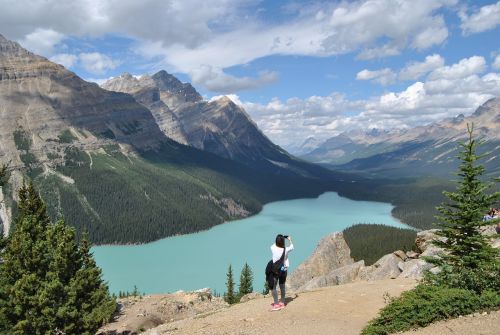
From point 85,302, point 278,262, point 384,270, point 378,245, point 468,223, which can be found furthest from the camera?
point 378,245

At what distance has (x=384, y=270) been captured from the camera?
152 feet

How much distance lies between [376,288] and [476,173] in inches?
383

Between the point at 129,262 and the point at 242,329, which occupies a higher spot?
the point at 242,329

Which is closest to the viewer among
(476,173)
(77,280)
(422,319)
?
(422,319)

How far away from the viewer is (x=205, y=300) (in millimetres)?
56656

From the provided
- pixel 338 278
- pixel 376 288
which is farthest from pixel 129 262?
pixel 376 288

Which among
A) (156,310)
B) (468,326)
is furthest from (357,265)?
(468,326)

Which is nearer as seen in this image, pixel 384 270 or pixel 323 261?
pixel 384 270

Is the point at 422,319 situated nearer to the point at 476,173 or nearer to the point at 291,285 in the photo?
the point at 476,173

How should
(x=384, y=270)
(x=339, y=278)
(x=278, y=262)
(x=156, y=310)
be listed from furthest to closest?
1. (x=339, y=278)
2. (x=156, y=310)
3. (x=384, y=270)
4. (x=278, y=262)

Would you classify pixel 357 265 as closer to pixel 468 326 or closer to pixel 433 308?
pixel 433 308

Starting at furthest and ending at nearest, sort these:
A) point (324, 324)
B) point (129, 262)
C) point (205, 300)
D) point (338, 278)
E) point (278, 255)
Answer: point (129, 262), point (205, 300), point (338, 278), point (278, 255), point (324, 324)

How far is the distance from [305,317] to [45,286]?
66.1 feet

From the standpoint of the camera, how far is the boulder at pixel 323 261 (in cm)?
6806
